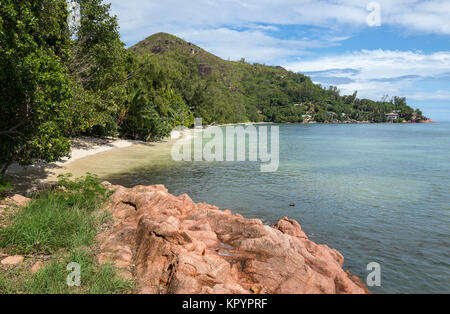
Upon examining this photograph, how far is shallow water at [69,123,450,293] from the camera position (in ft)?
38.0

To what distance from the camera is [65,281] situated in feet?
22.0

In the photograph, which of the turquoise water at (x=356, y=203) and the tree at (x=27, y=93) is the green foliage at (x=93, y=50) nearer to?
the turquoise water at (x=356, y=203)

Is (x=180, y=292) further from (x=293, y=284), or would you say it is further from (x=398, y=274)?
(x=398, y=274)

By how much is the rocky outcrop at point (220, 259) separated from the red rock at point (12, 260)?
1.94m

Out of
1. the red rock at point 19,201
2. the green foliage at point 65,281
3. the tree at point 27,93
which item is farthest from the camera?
the tree at point 27,93

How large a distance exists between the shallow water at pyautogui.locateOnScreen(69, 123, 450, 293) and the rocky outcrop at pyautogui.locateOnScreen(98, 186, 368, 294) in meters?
2.73

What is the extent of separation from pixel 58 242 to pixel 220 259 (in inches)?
184

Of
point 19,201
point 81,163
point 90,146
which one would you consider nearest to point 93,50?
point 81,163

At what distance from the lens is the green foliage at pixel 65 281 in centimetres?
638

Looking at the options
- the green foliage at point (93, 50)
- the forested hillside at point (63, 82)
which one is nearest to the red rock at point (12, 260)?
the forested hillside at point (63, 82)

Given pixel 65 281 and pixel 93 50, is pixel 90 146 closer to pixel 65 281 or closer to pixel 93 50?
pixel 93 50

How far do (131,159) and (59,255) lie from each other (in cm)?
2684

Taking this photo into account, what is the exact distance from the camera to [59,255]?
7.68 m
